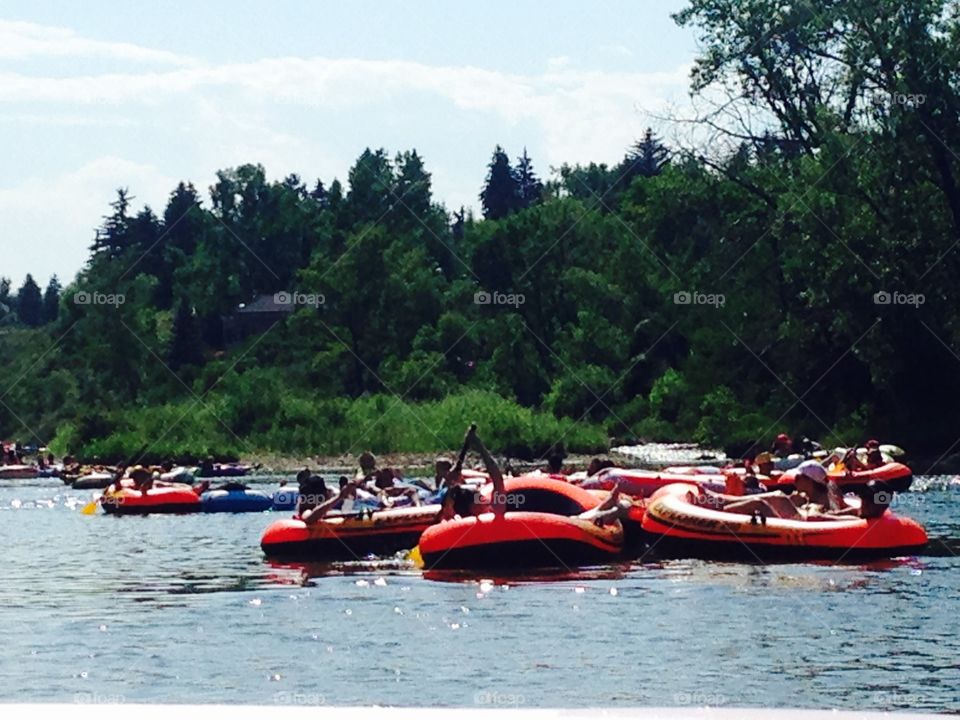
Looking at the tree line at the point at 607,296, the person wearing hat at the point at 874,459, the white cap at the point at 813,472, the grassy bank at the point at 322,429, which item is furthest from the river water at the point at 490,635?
the grassy bank at the point at 322,429

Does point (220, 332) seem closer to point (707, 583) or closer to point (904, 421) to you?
point (904, 421)

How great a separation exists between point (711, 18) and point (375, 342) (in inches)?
1142

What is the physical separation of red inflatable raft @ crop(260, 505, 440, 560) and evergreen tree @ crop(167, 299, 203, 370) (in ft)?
196

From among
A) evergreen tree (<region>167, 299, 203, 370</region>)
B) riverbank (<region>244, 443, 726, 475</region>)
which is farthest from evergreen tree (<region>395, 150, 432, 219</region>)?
riverbank (<region>244, 443, 726, 475</region>)

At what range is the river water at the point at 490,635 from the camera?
13453 millimetres

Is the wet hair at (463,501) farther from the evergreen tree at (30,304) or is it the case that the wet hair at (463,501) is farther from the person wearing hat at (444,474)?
the evergreen tree at (30,304)

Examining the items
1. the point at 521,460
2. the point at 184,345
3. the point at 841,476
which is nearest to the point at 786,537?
the point at 841,476

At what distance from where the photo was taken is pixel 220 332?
93.5 m

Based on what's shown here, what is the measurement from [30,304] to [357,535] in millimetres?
113284

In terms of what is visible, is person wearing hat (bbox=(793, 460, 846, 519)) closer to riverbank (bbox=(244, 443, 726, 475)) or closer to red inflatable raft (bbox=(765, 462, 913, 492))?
red inflatable raft (bbox=(765, 462, 913, 492))

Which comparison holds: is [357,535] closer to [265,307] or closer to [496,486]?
[496,486]

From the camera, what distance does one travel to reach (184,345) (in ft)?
273

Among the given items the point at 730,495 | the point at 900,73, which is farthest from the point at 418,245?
the point at 730,495

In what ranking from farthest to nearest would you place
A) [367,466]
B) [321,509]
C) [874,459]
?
[874,459], [367,466], [321,509]
